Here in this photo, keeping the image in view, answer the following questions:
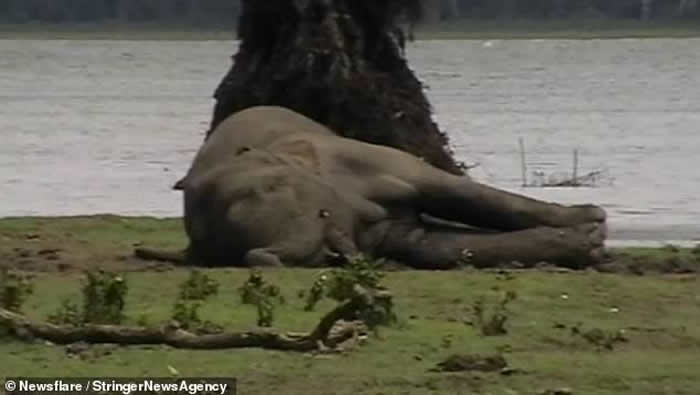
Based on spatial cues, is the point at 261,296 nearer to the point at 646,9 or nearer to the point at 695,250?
the point at 695,250

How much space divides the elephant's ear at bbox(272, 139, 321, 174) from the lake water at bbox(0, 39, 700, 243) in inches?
139

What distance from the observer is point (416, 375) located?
8.52 metres

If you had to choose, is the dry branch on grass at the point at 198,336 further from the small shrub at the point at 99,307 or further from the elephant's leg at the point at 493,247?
the elephant's leg at the point at 493,247

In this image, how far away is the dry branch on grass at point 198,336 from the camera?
8945 mm

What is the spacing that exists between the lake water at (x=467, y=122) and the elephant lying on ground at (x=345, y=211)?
117 inches

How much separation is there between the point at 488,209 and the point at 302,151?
1006mm

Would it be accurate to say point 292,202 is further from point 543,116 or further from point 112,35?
point 112,35

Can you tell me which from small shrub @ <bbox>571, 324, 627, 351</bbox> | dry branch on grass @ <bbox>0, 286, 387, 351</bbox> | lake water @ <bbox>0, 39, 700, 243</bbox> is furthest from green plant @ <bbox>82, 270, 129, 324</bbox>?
lake water @ <bbox>0, 39, 700, 243</bbox>

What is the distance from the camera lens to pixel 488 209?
480 inches

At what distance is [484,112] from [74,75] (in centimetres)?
1724

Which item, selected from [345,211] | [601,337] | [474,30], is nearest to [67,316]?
[601,337]

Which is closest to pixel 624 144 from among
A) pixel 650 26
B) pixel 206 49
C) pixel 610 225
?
pixel 610 225

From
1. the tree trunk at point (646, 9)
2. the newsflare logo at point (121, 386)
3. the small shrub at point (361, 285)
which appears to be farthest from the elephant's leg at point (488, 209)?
the tree trunk at point (646, 9)

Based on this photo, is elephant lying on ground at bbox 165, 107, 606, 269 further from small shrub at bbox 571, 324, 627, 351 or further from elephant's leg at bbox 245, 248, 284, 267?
small shrub at bbox 571, 324, 627, 351
